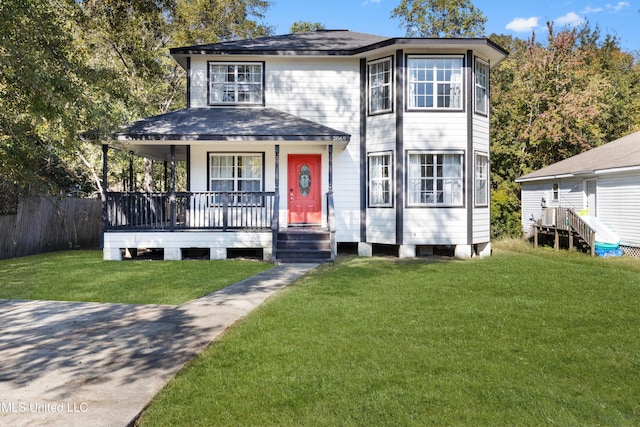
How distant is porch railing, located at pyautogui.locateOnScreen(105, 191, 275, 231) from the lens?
1206 cm

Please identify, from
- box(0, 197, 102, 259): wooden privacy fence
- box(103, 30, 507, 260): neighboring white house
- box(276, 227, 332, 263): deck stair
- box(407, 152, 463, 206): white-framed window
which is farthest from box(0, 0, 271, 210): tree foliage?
box(407, 152, 463, 206): white-framed window

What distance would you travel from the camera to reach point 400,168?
41.5 feet

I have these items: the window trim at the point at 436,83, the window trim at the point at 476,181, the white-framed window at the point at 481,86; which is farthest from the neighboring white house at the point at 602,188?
the window trim at the point at 436,83

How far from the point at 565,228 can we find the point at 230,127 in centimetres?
1201

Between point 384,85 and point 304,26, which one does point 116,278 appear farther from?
point 304,26

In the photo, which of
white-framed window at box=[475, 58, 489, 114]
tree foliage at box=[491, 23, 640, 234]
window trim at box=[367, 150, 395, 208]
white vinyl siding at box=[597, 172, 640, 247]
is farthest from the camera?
tree foliage at box=[491, 23, 640, 234]

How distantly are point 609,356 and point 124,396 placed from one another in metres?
4.63

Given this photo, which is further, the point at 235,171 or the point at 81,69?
the point at 235,171

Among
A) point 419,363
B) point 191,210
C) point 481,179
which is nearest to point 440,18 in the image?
point 481,179

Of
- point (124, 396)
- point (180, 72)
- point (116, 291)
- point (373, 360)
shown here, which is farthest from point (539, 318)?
point (180, 72)

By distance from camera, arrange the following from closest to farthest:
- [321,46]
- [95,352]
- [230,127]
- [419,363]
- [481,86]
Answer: [419,363] → [95,352] → [230,127] → [481,86] → [321,46]

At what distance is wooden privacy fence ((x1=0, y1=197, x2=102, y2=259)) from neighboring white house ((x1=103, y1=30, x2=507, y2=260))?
3444 millimetres

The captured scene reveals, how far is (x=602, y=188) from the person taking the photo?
15531mm

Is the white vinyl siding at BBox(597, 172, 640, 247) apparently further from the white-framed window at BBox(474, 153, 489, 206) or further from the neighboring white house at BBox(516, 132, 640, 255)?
the white-framed window at BBox(474, 153, 489, 206)
